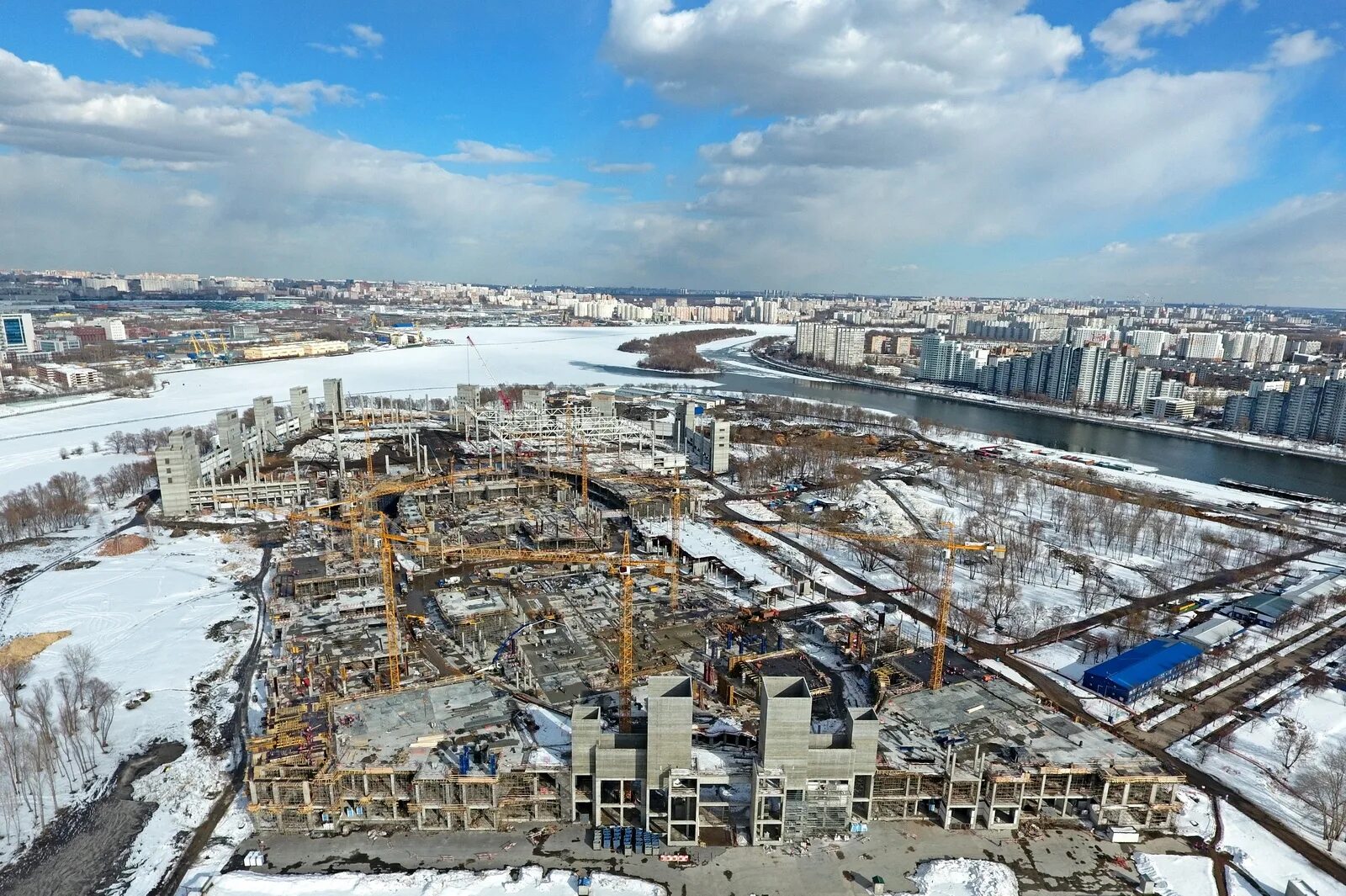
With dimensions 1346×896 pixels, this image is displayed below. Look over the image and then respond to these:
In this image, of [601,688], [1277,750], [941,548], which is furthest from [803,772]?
[941,548]

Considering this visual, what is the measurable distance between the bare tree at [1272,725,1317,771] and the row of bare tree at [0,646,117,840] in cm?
2277

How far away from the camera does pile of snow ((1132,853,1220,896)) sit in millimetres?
10945

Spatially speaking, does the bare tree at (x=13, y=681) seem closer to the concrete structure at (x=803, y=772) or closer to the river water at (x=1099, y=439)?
the concrete structure at (x=803, y=772)

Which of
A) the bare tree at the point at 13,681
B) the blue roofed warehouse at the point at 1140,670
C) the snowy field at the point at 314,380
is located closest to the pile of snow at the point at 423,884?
the bare tree at the point at 13,681

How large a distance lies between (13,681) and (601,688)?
1266 centimetres

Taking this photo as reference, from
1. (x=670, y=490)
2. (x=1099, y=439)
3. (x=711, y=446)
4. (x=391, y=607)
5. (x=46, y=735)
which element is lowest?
(x=46, y=735)

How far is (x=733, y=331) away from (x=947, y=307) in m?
83.3

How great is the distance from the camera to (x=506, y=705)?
14.7 m

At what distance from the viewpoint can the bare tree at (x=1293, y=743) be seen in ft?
45.1

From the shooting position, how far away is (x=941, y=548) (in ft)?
82.0

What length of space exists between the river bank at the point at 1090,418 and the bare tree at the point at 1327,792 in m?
38.2

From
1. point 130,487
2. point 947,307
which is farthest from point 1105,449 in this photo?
point 947,307

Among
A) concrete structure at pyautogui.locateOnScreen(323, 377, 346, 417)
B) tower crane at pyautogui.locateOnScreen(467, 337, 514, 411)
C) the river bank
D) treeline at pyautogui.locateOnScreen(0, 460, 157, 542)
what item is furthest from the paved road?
the river bank

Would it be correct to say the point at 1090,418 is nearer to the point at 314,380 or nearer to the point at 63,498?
the point at 63,498
